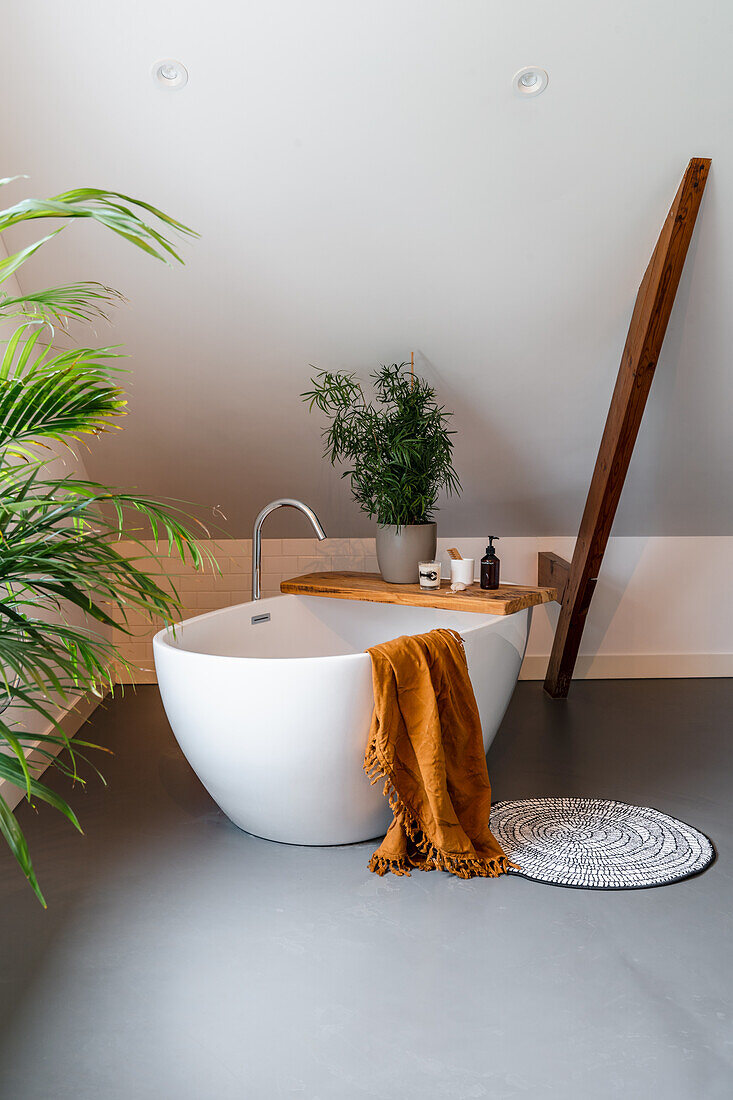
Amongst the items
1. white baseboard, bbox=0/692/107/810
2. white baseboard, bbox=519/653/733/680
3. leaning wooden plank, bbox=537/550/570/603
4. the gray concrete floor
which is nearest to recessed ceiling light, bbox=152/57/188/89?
white baseboard, bbox=0/692/107/810

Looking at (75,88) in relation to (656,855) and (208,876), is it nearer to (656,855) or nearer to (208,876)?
(208,876)

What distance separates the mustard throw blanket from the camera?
2.58 meters

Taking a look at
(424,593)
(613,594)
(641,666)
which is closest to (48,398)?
(424,593)

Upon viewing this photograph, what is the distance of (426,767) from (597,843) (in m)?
0.64

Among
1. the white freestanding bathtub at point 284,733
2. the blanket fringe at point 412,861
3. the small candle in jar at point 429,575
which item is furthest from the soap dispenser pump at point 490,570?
the blanket fringe at point 412,861

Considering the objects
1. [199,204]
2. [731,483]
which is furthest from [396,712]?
[731,483]

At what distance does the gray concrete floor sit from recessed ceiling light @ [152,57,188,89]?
245cm

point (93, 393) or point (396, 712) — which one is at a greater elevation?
point (93, 393)

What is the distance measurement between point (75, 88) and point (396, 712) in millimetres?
2251

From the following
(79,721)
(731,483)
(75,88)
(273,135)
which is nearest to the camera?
(75,88)

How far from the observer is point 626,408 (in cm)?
374

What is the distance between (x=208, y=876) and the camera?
8.50 feet

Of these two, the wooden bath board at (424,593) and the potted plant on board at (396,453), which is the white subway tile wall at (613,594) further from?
the potted plant on board at (396,453)

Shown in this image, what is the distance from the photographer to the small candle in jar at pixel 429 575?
362 cm
